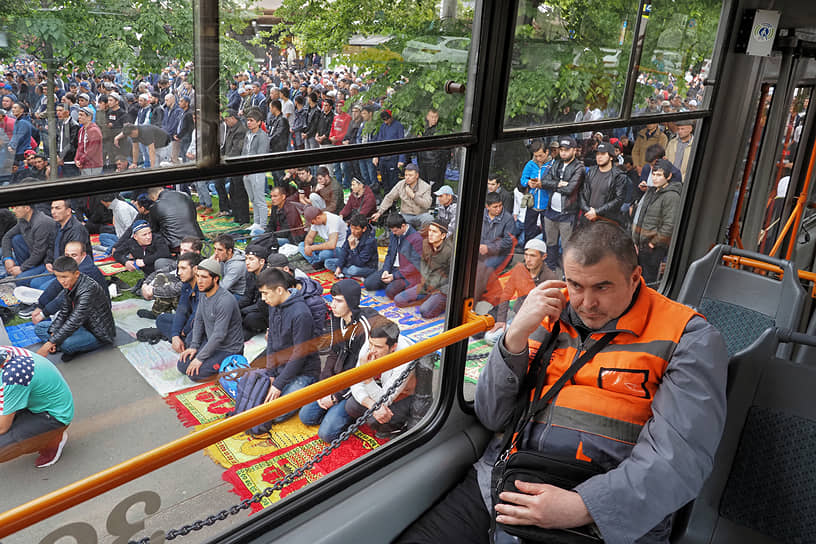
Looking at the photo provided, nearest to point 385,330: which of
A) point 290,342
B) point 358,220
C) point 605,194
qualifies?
point 290,342

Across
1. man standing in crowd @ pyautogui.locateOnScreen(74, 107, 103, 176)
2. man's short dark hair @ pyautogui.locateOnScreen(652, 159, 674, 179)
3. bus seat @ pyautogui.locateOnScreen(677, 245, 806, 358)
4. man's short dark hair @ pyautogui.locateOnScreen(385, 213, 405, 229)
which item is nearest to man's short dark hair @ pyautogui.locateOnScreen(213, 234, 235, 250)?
man standing in crowd @ pyautogui.locateOnScreen(74, 107, 103, 176)

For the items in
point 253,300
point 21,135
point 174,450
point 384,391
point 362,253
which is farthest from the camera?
point 384,391

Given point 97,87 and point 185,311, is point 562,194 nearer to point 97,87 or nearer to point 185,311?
point 185,311

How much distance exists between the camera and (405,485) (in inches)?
91.7

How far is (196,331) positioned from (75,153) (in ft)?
2.59

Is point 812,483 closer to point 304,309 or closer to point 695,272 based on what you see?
point 695,272

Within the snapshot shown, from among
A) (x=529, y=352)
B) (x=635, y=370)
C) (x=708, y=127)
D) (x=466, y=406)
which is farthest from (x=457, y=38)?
(x=708, y=127)

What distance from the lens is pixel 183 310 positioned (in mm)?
2010

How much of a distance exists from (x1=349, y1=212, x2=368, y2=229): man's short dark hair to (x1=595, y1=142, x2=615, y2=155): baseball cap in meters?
1.66

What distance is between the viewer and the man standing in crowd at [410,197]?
2271mm

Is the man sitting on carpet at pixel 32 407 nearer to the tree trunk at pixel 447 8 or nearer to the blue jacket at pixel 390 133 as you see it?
the blue jacket at pixel 390 133

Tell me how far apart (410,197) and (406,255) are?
0.31 metres

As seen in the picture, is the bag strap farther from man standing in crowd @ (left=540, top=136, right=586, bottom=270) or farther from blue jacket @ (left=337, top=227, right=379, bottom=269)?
man standing in crowd @ (left=540, top=136, right=586, bottom=270)

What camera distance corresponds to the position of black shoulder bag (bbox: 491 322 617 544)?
5.79 feet
